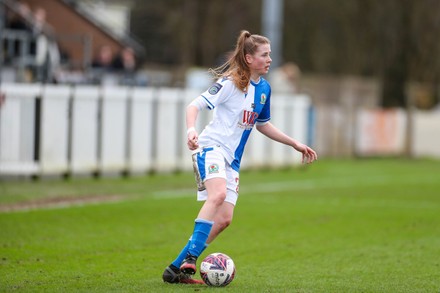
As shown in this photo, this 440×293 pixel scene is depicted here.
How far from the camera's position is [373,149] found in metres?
35.5

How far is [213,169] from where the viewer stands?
8367 mm

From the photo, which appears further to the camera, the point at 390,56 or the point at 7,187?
the point at 390,56

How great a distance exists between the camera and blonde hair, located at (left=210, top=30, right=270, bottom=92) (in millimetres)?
8523

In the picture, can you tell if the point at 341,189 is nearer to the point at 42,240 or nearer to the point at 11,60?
the point at 11,60

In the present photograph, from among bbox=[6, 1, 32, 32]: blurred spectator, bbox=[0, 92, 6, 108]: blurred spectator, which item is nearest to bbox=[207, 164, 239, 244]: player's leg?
bbox=[0, 92, 6, 108]: blurred spectator

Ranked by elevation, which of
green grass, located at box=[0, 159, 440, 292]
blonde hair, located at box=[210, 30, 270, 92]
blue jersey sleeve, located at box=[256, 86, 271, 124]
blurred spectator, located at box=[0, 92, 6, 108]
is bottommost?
green grass, located at box=[0, 159, 440, 292]

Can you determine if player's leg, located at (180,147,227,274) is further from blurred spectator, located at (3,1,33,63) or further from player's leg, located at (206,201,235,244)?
blurred spectator, located at (3,1,33,63)

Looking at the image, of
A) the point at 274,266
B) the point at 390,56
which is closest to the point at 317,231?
the point at 274,266

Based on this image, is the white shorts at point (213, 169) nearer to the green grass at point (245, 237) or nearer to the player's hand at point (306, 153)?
the player's hand at point (306, 153)

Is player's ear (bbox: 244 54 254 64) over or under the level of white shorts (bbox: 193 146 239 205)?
over

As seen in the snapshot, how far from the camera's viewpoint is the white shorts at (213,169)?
8375 mm

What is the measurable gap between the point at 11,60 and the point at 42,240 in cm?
1102

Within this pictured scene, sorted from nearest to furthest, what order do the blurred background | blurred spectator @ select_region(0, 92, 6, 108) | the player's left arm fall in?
the player's left arm < blurred spectator @ select_region(0, 92, 6, 108) < the blurred background

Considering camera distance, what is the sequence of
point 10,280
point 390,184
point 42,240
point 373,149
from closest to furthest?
point 10,280
point 42,240
point 390,184
point 373,149
